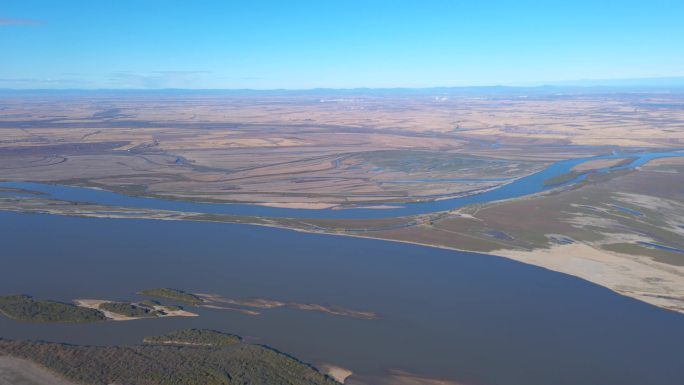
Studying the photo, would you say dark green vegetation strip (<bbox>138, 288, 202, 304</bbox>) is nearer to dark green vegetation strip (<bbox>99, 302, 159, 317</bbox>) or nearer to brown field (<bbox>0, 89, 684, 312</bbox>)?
dark green vegetation strip (<bbox>99, 302, 159, 317</bbox>)

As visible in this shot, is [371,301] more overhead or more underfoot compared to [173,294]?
more underfoot

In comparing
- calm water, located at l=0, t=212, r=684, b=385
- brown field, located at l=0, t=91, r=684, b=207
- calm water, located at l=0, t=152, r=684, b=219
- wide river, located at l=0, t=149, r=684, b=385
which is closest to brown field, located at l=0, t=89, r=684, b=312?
brown field, located at l=0, t=91, r=684, b=207

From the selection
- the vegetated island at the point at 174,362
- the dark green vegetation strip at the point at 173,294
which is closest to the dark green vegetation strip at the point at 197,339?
the vegetated island at the point at 174,362

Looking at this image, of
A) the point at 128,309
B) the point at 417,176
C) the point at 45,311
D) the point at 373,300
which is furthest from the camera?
the point at 417,176

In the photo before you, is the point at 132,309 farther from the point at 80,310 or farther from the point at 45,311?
the point at 45,311

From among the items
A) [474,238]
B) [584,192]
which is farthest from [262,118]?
[474,238]

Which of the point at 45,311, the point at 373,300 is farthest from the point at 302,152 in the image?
the point at 45,311
